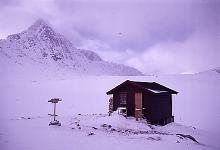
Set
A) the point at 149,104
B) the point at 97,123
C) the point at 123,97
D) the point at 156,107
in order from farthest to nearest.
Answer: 1. the point at 123,97
2. the point at 156,107
3. the point at 149,104
4. the point at 97,123

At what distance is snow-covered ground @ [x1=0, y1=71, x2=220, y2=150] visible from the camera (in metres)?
18.0

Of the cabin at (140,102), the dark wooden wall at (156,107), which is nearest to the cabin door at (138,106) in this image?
the cabin at (140,102)

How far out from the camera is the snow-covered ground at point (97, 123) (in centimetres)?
1802

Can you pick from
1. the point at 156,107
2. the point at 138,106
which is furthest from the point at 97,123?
the point at 156,107

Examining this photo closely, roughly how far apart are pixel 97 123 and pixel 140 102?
17.5 ft

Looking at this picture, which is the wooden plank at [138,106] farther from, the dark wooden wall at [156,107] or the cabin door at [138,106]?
the dark wooden wall at [156,107]

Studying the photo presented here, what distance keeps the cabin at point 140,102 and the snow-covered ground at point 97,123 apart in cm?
128

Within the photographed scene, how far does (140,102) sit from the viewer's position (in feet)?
97.2

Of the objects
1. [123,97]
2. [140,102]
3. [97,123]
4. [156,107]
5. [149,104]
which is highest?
[123,97]

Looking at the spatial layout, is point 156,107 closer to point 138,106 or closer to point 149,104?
point 149,104

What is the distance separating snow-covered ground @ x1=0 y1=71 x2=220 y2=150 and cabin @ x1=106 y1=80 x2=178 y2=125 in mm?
1282

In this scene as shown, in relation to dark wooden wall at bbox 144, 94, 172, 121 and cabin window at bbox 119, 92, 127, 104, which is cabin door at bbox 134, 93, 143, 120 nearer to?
dark wooden wall at bbox 144, 94, 172, 121

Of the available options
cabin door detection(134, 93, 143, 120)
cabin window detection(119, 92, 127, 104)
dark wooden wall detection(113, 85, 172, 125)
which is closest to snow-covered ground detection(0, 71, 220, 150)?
cabin door detection(134, 93, 143, 120)

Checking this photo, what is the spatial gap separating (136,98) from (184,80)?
165 ft
